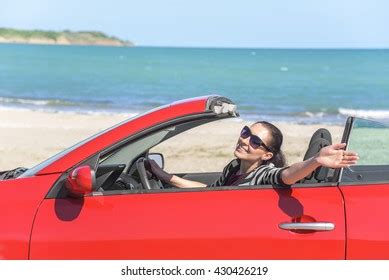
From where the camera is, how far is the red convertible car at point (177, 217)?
2.99 metres

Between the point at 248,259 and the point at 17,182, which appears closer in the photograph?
the point at 248,259

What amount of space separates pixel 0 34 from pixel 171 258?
19314 centimetres

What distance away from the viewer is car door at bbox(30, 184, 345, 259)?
300 cm

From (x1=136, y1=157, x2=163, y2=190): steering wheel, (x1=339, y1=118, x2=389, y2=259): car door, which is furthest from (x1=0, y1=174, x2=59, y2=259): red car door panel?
(x1=339, y1=118, x2=389, y2=259): car door

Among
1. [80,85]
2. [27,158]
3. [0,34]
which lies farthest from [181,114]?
[0,34]

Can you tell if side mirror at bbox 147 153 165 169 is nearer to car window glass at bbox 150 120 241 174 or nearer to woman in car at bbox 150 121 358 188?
woman in car at bbox 150 121 358 188

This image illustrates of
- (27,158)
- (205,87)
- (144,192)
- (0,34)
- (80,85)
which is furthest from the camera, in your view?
(0,34)

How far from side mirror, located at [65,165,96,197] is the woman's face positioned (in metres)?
0.93

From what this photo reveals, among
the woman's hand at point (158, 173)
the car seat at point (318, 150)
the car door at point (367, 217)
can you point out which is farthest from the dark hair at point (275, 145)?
the woman's hand at point (158, 173)

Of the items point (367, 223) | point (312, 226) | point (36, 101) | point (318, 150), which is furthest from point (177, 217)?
point (36, 101)

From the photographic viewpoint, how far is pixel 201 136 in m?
15.1

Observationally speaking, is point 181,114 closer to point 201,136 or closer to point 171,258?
point 171,258

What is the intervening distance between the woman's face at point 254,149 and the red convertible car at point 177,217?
0.39 metres

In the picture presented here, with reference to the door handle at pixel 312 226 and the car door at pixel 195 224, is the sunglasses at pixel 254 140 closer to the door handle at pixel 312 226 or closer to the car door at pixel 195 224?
the car door at pixel 195 224
